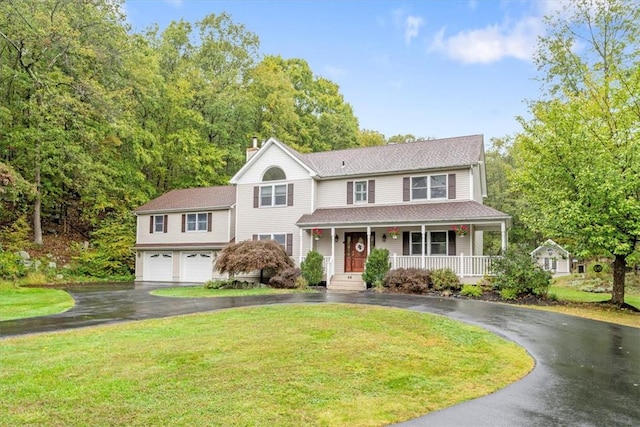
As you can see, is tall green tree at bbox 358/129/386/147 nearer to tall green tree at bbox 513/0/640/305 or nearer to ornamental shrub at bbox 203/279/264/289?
tall green tree at bbox 513/0/640/305

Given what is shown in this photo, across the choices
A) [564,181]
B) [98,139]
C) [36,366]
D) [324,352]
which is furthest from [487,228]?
[98,139]

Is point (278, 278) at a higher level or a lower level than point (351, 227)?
lower

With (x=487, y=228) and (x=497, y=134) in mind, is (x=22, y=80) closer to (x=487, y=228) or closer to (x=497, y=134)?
(x=487, y=228)

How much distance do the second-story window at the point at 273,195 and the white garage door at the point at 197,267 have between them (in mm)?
5311

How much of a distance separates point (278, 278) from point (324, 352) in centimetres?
1333

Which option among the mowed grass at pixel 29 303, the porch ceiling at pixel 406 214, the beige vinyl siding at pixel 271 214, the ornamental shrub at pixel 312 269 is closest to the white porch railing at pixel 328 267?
the ornamental shrub at pixel 312 269

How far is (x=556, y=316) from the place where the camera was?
1200 centimetres

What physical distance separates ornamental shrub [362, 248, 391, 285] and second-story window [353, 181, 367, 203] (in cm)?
376

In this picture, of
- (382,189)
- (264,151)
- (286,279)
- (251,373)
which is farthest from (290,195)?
(251,373)

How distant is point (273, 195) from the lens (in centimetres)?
2367

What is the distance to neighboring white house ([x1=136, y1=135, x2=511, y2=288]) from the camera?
19.5m

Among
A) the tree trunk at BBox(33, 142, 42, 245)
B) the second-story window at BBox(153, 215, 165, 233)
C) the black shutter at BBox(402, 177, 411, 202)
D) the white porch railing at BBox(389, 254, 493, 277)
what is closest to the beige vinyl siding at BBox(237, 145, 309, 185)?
the black shutter at BBox(402, 177, 411, 202)

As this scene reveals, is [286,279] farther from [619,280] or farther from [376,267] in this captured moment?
[619,280]

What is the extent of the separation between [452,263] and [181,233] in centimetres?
1673
